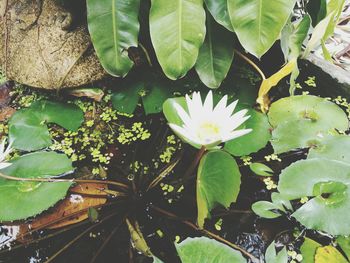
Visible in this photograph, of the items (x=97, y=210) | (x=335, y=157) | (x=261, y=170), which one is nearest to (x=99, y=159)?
(x=97, y=210)

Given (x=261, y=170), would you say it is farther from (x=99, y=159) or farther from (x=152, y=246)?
(x=99, y=159)

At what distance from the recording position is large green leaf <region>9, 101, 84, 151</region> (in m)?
1.58

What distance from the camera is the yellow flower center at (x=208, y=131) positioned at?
3.87ft

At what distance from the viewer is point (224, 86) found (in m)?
1.82

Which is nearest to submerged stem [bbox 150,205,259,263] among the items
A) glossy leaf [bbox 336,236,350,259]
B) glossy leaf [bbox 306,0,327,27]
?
glossy leaf [bbox 336,236,350,259]

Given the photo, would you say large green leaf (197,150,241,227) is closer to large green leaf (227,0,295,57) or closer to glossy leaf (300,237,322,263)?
glossy leaf (300,237,322,263)

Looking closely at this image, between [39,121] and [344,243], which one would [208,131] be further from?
[39,121]

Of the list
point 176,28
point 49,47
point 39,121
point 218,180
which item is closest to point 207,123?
point 218,180

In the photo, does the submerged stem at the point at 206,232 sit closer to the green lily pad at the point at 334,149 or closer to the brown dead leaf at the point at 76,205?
the brown dead leaf at the point at 76,205

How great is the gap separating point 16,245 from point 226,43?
117 centimetres

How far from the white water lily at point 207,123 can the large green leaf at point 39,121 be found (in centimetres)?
68

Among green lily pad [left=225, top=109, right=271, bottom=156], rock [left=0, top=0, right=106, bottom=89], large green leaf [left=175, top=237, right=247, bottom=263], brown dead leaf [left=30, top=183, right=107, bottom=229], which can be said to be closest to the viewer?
large green leaf [left=175, top=237, right=247, bottom=263]

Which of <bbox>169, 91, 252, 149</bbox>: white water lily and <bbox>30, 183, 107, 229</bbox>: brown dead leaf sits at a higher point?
<bbox>169, 91, 252, 149</bbox>: white water lily

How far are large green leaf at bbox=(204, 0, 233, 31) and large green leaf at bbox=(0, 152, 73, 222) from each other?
0.83 meters
